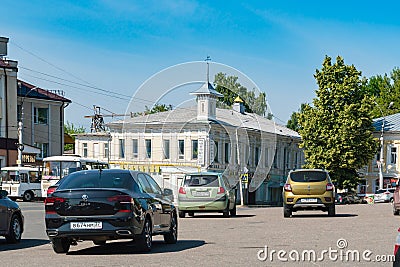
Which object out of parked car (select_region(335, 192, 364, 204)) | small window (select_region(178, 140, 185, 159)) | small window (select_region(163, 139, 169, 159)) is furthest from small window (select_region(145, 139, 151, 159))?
parked car (select_region(335, 192, 364, 204))

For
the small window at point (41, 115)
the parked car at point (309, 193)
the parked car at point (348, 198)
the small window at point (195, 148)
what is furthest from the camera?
the small window at point (41, 115)

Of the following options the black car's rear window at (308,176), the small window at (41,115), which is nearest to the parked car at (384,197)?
the small window at (41,115)

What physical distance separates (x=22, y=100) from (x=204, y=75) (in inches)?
1458

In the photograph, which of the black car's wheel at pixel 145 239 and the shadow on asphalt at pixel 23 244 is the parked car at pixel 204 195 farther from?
the black car's wheel at pixel 145 239

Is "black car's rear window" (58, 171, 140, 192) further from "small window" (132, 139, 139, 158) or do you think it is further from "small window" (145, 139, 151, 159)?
"small window" (145, 139, 151, 159)

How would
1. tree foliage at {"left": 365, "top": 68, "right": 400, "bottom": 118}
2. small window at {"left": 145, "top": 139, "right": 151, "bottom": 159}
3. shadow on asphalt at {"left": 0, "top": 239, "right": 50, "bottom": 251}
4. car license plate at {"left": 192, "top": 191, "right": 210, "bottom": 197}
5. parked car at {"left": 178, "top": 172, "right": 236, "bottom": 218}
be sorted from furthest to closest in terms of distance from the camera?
tree foliage at {"left": 365, "top": 68, "right": 400, "bottom": 118}, small window at {"left": 145, "top": 139, "right": 151, "bottom": 159}, car license plate at {"left": 192, "top": 191, "right": 210, "bottom": 197}, parked car at {"left": 178, "top": 172, "right": 236, "bottom": 218}, shadow on asphalt at {"left": 0, "top": 239, "right": 50, "bottom": 251}

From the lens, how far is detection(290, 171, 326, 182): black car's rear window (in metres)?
27.2

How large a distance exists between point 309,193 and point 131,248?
13.2m

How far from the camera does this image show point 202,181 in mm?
28266

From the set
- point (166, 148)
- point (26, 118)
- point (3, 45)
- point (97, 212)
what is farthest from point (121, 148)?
point (97, 212)

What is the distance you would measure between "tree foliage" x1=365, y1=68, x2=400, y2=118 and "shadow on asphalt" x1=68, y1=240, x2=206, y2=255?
80966 millimetres

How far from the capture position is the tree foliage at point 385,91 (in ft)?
313

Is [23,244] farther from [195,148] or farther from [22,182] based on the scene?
[195,148]

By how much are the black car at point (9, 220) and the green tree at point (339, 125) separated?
55.2 meters
